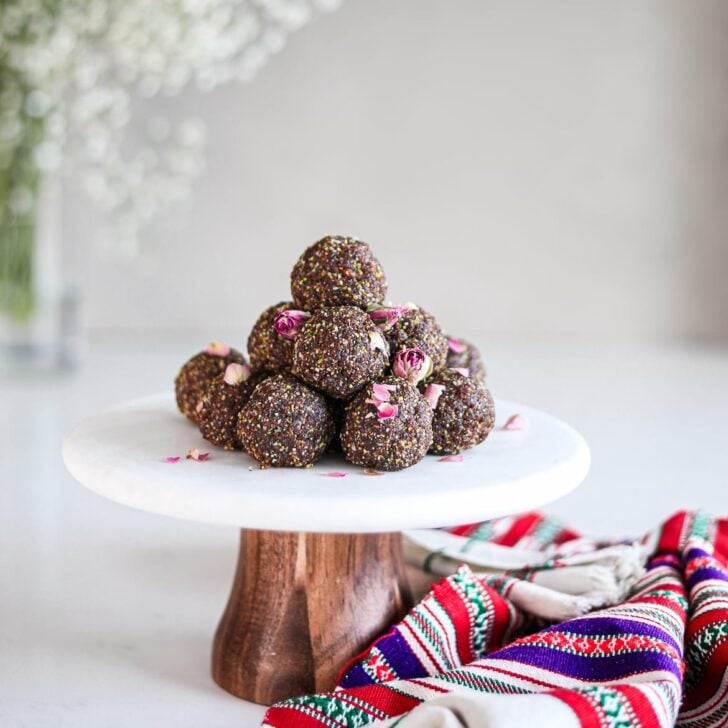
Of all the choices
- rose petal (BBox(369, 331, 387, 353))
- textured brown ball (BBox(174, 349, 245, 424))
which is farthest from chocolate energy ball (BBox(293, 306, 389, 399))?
textured brown ball (BBox(174, 349, 245, 424))

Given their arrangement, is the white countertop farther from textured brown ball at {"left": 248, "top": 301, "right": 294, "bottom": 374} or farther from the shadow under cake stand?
textured brown ball at {"left": 248, "top": 301, "right": 294, "bottom": 374}

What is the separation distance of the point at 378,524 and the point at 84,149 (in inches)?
105

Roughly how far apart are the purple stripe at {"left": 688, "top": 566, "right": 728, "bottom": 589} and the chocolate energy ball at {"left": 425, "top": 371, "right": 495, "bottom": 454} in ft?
1.12

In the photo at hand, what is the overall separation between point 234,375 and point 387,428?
0.72 ft

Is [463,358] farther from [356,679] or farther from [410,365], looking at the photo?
[356,679]

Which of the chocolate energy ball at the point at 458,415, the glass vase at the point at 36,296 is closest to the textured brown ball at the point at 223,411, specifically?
the chocolate energy ball at the point at 458,415

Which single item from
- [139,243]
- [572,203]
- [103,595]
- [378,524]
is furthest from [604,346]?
[378,524]

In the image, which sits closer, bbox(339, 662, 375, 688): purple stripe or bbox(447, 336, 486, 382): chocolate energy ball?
bbox(339, 662, 375, 688): purple stripe

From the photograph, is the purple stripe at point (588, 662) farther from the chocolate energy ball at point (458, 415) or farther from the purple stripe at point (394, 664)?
the chocolate energy ball at point (458, 415)

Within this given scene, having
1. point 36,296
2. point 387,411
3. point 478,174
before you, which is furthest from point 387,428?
point 478,174

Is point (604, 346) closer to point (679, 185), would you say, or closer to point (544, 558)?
point (679, 185)

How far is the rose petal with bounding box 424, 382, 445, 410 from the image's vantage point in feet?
3.73

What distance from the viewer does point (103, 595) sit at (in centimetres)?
148

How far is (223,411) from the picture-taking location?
1.15 metres
